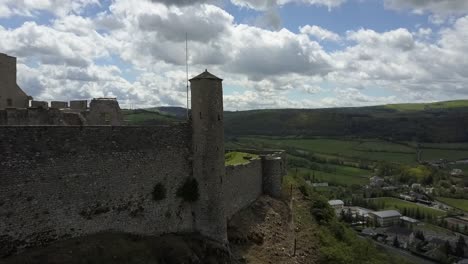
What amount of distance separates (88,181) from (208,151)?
8123 mm

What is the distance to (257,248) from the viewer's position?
31203mm

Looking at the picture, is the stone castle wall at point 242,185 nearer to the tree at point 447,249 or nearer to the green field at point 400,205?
the tree at point 447,249

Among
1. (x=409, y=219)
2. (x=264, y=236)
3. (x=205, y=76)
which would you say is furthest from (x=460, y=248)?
(x=205, y=76)

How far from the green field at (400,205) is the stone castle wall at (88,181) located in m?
139

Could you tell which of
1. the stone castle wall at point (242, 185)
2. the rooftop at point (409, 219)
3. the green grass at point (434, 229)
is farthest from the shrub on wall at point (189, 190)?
the rooftop at point (409, 219)

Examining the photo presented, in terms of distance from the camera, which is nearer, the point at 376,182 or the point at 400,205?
the point at 400,205

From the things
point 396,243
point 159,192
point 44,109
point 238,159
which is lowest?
point 396,243

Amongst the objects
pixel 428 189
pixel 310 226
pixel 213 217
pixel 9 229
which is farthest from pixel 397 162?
pixel 9 229

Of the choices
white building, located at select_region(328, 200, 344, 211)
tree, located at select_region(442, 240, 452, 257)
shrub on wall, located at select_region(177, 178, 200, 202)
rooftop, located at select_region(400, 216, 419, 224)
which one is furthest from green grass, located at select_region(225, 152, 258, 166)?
rooftop, located at select_region(400, 216, 419, 224)

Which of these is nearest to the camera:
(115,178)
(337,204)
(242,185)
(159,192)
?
(115,178)

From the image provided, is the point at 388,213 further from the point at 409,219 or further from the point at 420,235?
the point at 420,235

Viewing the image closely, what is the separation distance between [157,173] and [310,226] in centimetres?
1862

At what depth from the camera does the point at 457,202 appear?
502 ft

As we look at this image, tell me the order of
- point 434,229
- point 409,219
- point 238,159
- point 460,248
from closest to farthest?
point 238,159
point 460,248
point 434,229
point 409,219
